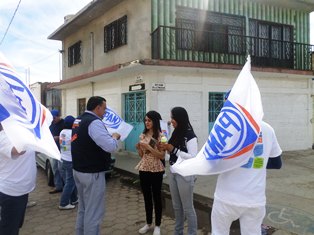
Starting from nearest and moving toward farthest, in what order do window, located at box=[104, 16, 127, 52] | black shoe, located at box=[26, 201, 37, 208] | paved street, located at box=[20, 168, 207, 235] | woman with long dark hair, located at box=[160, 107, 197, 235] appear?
woman with long dark hair, located at box=[160, 107, 197, 235]
paved street, located at box=[20, 168, 207, 235]
black shoe, located at box=[26, 201, 37, 208]
window, located at box=[104, 16, 127, 52]

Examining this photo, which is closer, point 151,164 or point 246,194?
point 246,194

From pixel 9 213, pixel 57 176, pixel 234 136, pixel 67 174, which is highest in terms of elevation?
pixel 234 136

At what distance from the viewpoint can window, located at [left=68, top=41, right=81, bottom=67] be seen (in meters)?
15.7

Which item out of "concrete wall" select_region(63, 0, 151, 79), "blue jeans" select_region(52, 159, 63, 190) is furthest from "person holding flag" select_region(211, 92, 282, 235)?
"concrete wall" select_region(63, 0, 151, 79)

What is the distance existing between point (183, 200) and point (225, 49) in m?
8.51

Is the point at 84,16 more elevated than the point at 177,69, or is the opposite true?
the point at 84,16

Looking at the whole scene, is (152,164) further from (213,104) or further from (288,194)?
(213,104)

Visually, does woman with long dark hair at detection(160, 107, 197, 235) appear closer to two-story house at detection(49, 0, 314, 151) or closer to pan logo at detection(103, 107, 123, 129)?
pan logo at detection(103, 107, 123, 129)

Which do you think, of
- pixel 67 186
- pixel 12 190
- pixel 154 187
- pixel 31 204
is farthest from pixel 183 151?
pixel 31 204

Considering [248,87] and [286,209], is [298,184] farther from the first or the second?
[248,87]

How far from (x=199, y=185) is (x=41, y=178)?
4.09 m

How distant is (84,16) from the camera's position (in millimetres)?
13555

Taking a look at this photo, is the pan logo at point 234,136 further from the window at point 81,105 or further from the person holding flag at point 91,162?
the window at point 81,105

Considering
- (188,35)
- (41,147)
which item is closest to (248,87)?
(41,147)
